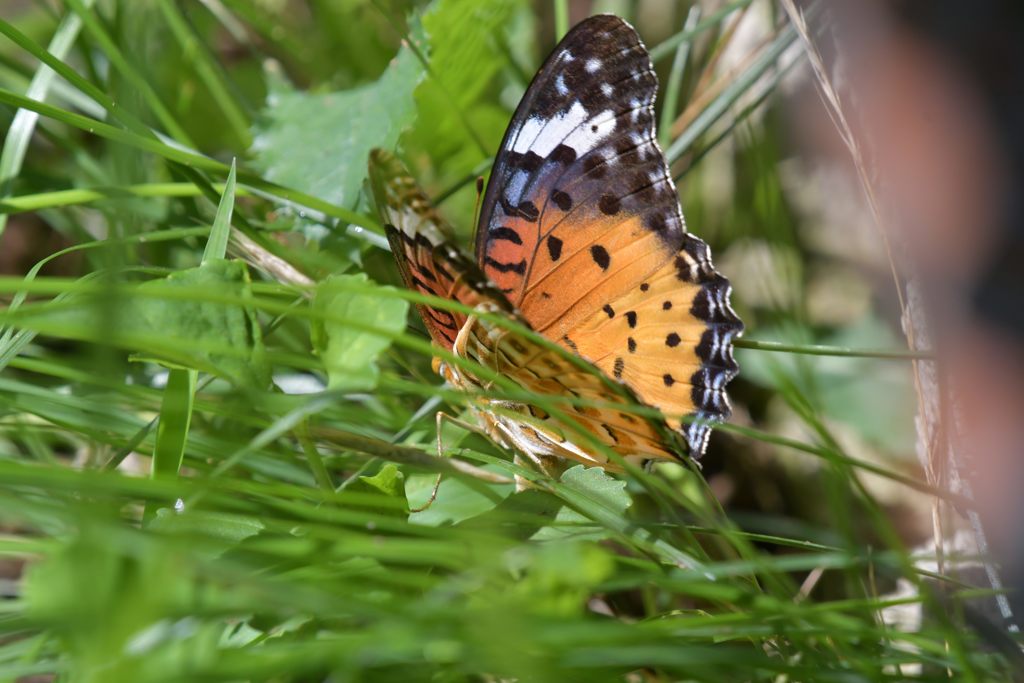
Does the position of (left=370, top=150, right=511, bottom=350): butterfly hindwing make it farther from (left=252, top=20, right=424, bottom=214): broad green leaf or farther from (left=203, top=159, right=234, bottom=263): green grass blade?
(left=252, top=20, right=424, bottom=214): broad green leaf

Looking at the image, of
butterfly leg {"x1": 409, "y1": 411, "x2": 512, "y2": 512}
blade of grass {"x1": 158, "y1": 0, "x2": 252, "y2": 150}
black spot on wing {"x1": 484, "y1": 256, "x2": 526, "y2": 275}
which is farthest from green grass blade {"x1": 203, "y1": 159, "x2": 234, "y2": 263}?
blade of grass {"x1": 158, "y1": 0, "x2": 252, "y2": 150}

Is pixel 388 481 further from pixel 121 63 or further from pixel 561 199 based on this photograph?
pixel 121 63

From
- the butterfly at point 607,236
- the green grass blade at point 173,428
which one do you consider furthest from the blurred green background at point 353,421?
the butterfly at point 607,236

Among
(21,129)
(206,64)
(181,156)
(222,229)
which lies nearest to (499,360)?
(222,229)

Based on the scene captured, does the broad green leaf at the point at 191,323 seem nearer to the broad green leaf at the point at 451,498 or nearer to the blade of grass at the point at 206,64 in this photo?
the broad green leaf at the point at 451,498

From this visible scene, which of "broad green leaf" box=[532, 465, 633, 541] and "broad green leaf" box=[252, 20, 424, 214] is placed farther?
"broad green leaf" box=[252, 20, 424, 214]

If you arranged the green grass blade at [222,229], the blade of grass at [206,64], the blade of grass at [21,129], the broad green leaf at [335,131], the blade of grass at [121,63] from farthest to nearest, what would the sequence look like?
1. the blade of grass at [206,64]
2. the broad green leaf at [335,131]
3. the blade of grass at [21,129]
4. the blade of grass at [121,63]
5. the green grass blade at [222,229]

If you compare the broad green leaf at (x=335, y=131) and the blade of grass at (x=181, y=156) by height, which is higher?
the broad green leaf at (x=335, y=131)
